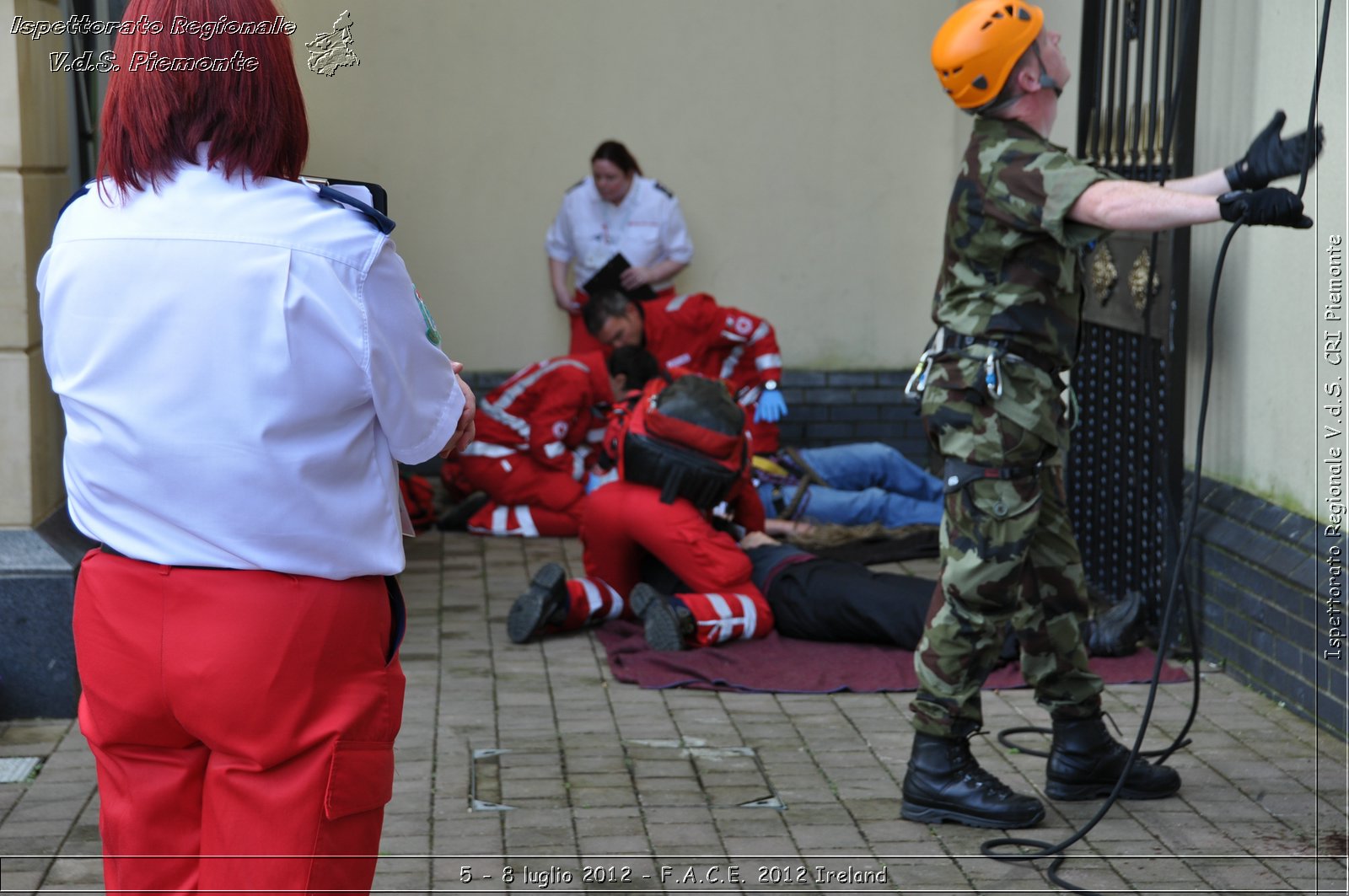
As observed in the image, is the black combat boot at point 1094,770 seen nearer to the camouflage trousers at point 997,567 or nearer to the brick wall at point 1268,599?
the camouflage trousers at point 997,567

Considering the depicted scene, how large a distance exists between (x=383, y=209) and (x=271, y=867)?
0.93 metres

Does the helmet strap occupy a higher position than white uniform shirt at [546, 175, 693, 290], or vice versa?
the helmet strap

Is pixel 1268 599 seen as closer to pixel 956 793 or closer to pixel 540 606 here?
pixel 956 793

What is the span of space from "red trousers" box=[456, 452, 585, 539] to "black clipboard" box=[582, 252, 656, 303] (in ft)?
4.46

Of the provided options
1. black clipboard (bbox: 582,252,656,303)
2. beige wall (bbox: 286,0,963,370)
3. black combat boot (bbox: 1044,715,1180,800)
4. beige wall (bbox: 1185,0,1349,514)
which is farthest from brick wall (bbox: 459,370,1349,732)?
beige wall (bbox: 286,0,963,370)

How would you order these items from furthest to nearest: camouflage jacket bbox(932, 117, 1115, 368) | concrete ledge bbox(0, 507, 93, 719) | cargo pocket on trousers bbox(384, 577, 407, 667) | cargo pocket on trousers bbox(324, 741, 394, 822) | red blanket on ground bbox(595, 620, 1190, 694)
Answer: red blanket on ground bbox(595, 620, 1190, 694), concrete ledge bbox(0, 507, 93, 719), camouflage jacket bbox(932, 117, 1115, 368), cargo pocket on trousers bbox(384, 577, 407, 667), cargo pocket on trousers bbox(324, 741, 394, 822)

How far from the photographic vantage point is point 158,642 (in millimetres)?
1947

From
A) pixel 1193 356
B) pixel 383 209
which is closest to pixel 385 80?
pixel 1193 356

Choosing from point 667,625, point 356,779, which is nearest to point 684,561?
point 667,625

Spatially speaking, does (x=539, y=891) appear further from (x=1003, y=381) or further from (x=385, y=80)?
(x=385, y=80)

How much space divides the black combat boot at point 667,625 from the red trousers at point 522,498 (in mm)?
2310

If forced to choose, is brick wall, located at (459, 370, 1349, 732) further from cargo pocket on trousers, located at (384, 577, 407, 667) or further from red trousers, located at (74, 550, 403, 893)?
red trousers, located at (74, 550, 403, 893)

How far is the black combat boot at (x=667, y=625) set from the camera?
5.41 metres

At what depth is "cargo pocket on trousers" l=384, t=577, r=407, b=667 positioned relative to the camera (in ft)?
7.03
